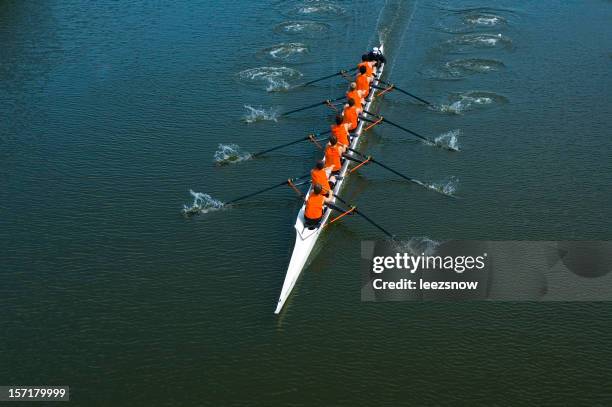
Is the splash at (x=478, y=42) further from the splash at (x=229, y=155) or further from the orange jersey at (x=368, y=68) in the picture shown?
the splash at (x=229, y=155)

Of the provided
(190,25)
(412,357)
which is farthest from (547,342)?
(190,25)

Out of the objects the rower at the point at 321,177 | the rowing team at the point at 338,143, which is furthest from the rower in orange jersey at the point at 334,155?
the rower at the point at 321,177

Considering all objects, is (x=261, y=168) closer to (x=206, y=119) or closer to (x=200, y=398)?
(x=206, y=119)

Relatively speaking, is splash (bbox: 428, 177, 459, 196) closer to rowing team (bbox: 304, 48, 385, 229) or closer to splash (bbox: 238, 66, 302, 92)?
rowing team (bbox: 304, 48, 385, 229)

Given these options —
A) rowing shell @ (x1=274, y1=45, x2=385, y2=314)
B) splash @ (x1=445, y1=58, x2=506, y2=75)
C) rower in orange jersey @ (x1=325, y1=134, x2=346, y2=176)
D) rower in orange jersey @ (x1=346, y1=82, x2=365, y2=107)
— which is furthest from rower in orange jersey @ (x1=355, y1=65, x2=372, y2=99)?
rowing shell @ (x1=274, y1=45, x2=385, y2=314)

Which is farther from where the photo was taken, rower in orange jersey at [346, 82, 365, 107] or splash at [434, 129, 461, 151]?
rower in orange jersey at [346, 82, 365, 107]

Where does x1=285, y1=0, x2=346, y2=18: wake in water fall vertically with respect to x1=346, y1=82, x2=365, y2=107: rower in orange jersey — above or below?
above
